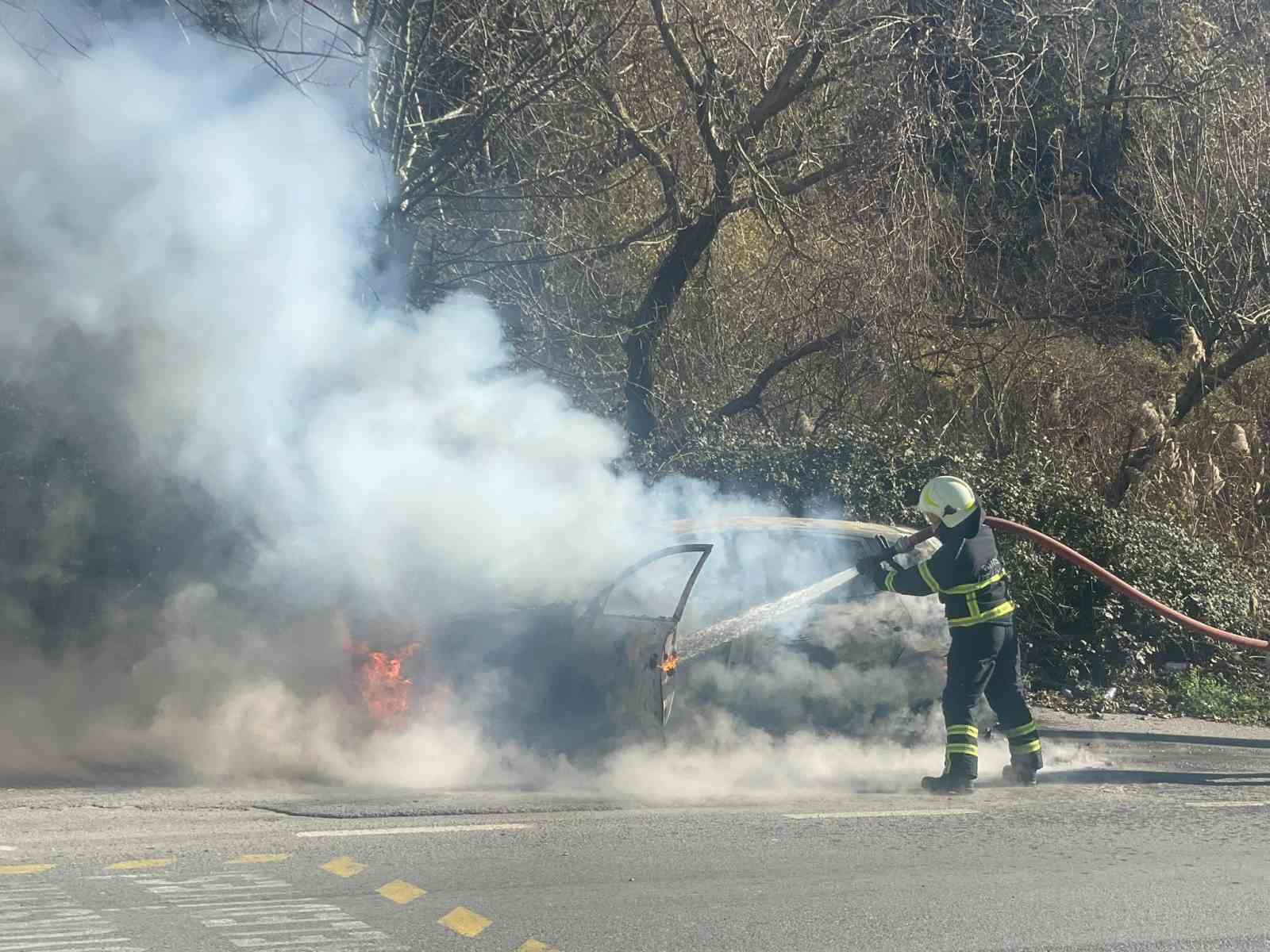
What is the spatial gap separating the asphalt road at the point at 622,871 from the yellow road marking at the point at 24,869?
0.5 inches

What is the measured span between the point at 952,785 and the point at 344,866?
135 inches

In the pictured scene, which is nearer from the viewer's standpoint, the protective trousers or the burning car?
the burning car

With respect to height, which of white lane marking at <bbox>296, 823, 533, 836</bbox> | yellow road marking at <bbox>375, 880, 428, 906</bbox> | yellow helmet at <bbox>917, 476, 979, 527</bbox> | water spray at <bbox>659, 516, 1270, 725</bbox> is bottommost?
yellow road marking at <bbox>375, 880, 428, 906</bbox>

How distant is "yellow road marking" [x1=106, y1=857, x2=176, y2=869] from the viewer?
18.1ft

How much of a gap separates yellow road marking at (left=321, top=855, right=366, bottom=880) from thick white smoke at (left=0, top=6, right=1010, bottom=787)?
1.63 meters

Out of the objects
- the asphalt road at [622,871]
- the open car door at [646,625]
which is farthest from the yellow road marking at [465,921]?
the open car door at [646,625]

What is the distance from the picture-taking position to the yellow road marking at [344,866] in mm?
5535

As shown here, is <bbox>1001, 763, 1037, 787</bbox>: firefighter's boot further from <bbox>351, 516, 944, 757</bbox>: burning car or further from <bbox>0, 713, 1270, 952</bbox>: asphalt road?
<bbox>351, 516, 944, 757</bbox>: burning car

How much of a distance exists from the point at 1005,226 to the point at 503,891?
1205 cm

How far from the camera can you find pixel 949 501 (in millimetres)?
7738

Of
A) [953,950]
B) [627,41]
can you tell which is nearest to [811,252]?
[627,41]

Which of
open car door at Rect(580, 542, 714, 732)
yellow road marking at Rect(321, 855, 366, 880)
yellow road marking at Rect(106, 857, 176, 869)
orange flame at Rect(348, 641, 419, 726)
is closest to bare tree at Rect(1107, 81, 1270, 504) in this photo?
open car door at Rect(580, 542, 714, 732)

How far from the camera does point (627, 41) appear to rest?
13.0 m

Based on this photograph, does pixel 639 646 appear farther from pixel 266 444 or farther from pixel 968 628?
pixel 266 444
